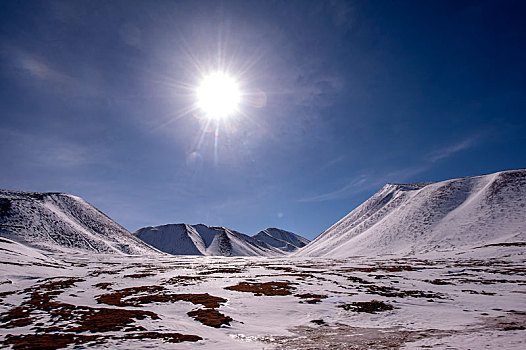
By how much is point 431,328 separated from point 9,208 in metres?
152

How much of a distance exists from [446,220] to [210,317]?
105 meters

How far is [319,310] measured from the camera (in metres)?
18.2

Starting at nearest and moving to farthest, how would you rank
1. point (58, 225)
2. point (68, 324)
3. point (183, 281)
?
point (68, 324), point (183, 281), point (58, 225)

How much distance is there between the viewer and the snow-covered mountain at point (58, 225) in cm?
9694

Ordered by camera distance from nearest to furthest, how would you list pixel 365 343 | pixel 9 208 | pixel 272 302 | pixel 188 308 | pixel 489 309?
pixel 365 343 < pixel 489 309 < pixel 188 308 < pixel 272 302 < pixel 9 208

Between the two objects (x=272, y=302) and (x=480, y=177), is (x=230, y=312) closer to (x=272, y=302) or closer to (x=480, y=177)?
(x=272, y=302)

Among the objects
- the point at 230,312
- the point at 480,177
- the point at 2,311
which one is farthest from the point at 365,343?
the point at 480,177

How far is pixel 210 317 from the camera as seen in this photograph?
1588 cm

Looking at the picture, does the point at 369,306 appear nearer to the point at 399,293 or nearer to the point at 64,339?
the point at 399,293

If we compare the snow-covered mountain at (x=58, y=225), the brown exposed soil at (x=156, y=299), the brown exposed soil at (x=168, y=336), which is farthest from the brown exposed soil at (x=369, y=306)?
the snow-covered mountain at (x=58, y=225)

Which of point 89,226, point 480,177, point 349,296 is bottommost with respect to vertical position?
point 349,296

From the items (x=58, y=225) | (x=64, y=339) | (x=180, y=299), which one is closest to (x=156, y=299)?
(x=180, y=299)

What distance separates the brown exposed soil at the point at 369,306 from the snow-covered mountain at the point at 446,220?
7271cm

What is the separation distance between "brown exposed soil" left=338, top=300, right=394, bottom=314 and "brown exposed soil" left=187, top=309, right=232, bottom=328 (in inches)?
361
